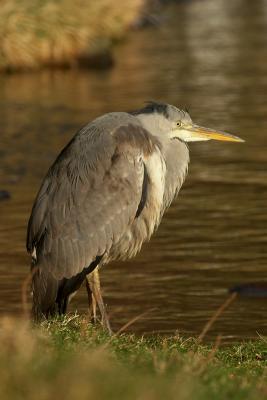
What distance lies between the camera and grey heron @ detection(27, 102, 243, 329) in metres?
8.52

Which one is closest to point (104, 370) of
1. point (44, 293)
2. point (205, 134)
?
point (44, 293)

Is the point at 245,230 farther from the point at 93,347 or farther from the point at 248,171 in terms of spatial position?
the point at 93,347

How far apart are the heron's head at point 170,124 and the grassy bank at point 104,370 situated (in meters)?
1.82

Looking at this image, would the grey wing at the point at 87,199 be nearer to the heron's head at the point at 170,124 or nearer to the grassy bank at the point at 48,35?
the heron's head at the point at 170,124

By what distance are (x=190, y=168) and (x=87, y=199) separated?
26.1 ft

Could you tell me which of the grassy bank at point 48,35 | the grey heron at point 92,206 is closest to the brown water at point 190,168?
the grassy bank at point 48,35

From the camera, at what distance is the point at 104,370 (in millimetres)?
5348

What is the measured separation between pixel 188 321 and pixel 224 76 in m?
16.4

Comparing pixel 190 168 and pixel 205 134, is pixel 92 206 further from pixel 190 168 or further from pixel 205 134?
pixel 190 168

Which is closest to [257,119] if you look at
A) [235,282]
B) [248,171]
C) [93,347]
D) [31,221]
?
[248,171]

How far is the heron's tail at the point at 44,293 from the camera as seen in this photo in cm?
851

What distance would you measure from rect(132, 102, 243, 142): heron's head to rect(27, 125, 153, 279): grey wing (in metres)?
0.32

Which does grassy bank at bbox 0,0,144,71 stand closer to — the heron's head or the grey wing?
the heron's head

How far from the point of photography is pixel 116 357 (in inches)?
263
